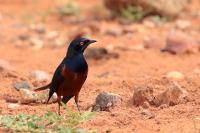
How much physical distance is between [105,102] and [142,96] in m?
0.38

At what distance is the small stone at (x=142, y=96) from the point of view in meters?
6.91

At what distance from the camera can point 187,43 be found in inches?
424

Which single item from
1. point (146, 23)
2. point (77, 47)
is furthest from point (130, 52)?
point (77, 47)

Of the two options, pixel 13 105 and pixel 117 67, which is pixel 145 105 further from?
pixel 117 67

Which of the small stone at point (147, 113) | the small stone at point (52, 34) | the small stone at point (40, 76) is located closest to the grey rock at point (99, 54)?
the small stone at point (40, 76)

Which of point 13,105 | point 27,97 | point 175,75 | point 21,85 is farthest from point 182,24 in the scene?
point 13,105

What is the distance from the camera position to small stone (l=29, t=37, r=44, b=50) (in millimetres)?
11758

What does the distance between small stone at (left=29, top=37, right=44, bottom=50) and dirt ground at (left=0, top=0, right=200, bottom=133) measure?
0.13m

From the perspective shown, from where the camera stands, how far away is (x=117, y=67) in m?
10.1

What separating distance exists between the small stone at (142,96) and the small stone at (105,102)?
0.64ft

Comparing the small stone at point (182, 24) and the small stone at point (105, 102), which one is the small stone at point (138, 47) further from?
the small stone at point (105, 102)

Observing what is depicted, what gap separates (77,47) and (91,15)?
22.6ft

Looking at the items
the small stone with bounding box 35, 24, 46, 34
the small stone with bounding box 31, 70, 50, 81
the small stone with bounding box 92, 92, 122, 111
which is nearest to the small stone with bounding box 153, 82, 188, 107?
the small stone with bounding box 92, 92, 122, 111

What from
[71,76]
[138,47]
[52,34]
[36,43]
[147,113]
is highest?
[52,34]
